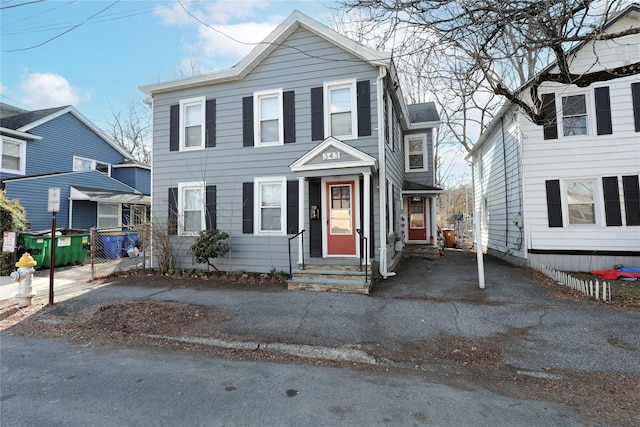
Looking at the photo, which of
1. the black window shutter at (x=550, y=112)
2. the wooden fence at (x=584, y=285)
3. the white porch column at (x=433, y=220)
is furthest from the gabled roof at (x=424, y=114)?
the wooden fence at (x=584, y=285)

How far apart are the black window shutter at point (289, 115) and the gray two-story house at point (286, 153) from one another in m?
0.03

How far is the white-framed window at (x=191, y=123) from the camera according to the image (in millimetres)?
9969

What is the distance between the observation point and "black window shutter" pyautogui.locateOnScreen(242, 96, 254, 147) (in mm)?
9359

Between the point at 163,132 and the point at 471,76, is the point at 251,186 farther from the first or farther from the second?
the point at 471,76

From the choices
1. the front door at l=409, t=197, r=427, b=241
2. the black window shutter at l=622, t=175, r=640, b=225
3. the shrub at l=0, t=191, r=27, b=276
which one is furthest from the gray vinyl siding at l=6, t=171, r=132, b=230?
the black window shutter at l=622, t=175, r=640, b=225

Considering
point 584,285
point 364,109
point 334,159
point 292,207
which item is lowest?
point 584,285

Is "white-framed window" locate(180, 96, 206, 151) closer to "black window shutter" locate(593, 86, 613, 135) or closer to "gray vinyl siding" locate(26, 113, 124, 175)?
"gray vinyl siding" locate(26, 113, 124, 175)

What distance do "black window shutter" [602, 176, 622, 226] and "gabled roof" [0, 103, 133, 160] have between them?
22.3m

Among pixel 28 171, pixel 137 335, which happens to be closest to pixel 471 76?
pixel 137 335

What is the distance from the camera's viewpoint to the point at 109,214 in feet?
52.8

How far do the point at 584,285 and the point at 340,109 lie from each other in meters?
7.03

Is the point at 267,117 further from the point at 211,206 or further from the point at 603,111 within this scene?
the point at 603,111

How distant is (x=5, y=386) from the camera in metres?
3.45

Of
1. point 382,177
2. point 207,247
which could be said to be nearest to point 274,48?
point 382,177
